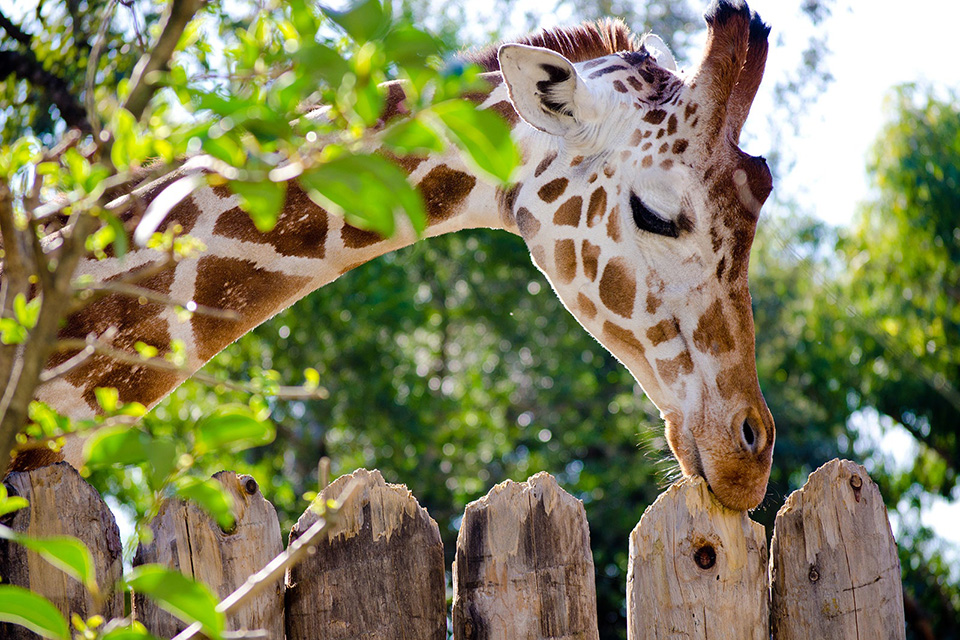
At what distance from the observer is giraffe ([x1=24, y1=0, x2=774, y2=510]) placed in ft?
6.81

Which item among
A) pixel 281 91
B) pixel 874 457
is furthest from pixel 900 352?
pixel 281 91

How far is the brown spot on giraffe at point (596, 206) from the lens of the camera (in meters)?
2.28

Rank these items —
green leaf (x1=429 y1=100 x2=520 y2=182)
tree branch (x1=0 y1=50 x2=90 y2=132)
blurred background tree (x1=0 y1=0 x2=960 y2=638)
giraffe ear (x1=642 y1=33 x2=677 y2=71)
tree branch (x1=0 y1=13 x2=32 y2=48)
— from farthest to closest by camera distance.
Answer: blurred background tree (x1=0 y1=0 x2=960 y2=638), tree branch (x1=0 y1=50 x2=90 y2=132), tree branch (x1=0 y1=13 x2=32 y2=48), giraffe ear (x1=642 y1=33 x2=677 y2=71), green leaf (x1=429 y1=100 x2=520 y2=182)

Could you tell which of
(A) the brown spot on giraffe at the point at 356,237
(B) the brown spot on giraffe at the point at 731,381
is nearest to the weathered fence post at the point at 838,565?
(B) the brown spot on giraffe at the point at 731,381

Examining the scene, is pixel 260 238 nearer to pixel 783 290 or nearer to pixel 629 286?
pixel 629 286

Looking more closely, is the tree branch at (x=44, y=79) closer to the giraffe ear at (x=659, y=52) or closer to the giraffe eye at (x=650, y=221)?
the giraffe ear at (x=659, y=52)

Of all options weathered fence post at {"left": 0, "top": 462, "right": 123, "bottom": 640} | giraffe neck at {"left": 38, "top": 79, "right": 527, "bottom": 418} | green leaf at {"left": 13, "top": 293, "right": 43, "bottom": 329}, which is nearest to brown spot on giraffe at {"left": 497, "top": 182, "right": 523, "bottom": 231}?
giraffe neck at {"left": 38, "top": 79, "right": 527, "bottom": 418}

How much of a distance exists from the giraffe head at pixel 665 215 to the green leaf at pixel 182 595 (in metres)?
1.42

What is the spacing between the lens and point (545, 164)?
236 centimetres

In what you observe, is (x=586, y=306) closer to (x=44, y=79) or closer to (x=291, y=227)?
(x=291, y=227)

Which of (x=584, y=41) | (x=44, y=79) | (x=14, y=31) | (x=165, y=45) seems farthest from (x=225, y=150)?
(x=44, y=79)

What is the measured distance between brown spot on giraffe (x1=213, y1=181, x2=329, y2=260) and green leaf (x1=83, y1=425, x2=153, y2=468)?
1433 mm

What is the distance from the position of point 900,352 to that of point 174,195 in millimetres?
6509

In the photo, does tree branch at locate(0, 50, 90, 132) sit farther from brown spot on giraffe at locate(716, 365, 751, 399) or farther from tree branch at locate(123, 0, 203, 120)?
tree branch at locate(123, 0, 203, 120)
